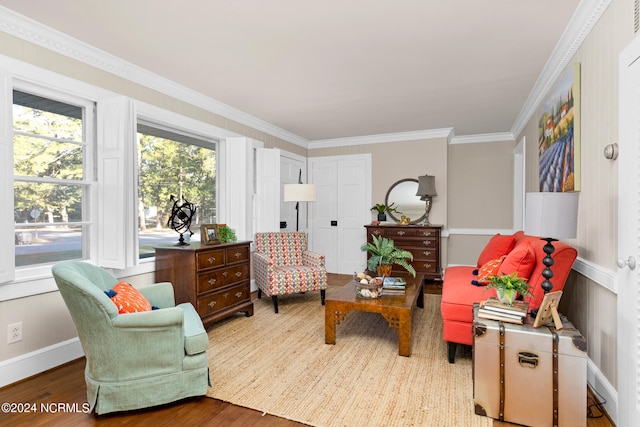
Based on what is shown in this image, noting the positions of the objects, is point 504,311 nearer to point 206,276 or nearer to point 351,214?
point 206,276

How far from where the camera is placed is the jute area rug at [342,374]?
6.40 feet

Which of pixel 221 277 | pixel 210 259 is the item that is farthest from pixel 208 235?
pixel 221 277

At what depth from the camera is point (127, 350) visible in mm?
1922

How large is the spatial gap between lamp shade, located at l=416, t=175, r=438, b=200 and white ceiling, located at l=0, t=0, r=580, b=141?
1.40 metres

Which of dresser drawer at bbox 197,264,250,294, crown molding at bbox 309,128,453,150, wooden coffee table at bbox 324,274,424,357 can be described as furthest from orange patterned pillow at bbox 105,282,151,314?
crown molding at bbox 309,128,453,150

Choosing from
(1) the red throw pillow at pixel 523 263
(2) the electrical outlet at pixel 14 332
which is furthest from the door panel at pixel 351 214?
(2) the electrical outlet at pixel 14 332

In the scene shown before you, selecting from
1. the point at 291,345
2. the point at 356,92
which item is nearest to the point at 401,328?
the point at 291,345

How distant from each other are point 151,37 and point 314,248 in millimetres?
4480

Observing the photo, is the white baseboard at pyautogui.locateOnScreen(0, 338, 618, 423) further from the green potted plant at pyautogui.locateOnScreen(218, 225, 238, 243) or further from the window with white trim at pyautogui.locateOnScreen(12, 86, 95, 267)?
the green potted plant at pyautogui.locateOnScreen(218, 225, 238, 243)

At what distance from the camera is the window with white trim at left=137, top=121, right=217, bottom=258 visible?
3494 millimetres

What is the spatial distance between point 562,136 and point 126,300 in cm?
358

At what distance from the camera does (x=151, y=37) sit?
2.56 m

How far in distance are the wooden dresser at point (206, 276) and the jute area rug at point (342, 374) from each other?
221 mm

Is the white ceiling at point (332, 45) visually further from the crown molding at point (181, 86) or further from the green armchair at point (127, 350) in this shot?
the green armchair at point (127, 350)
